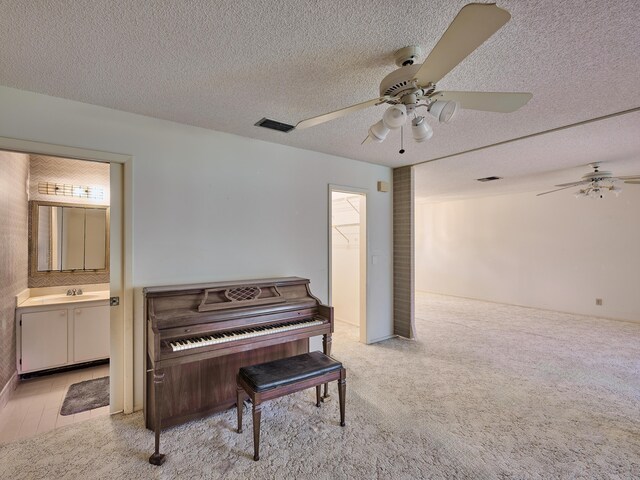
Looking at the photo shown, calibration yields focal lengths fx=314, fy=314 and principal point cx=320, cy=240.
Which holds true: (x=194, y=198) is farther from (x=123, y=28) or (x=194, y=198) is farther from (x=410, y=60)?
(x=410, y=60)

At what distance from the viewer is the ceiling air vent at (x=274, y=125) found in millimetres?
2613

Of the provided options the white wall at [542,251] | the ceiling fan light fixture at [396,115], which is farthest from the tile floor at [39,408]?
the white wall at [542,251]

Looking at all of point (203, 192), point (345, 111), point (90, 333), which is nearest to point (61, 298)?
point (90, 333)

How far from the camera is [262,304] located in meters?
2.47

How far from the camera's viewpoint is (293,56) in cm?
172

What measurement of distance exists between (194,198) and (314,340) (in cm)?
190

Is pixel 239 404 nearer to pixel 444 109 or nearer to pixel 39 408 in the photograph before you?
pixel 39 408

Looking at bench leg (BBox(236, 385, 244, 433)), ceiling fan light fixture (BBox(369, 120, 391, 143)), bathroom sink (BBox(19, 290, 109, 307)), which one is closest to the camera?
ceiling fan light fixture (BBox(369, 120, 391, 143))

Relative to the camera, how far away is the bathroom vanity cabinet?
9.75ft

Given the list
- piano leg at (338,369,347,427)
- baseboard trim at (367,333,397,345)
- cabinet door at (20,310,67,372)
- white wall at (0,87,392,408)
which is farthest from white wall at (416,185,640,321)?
cabinet door at (20,310,67,372)

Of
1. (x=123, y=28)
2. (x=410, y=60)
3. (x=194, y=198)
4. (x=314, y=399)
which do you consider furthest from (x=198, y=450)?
(x=410, y=60)

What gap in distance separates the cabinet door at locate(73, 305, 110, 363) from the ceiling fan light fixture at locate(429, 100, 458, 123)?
3.63m

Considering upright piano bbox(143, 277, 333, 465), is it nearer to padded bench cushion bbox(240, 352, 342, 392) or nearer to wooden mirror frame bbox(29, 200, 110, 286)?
padded bench cushion bbox(240, 352, 342, 392)

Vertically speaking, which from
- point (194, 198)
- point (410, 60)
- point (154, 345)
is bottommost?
point (154, 345)
